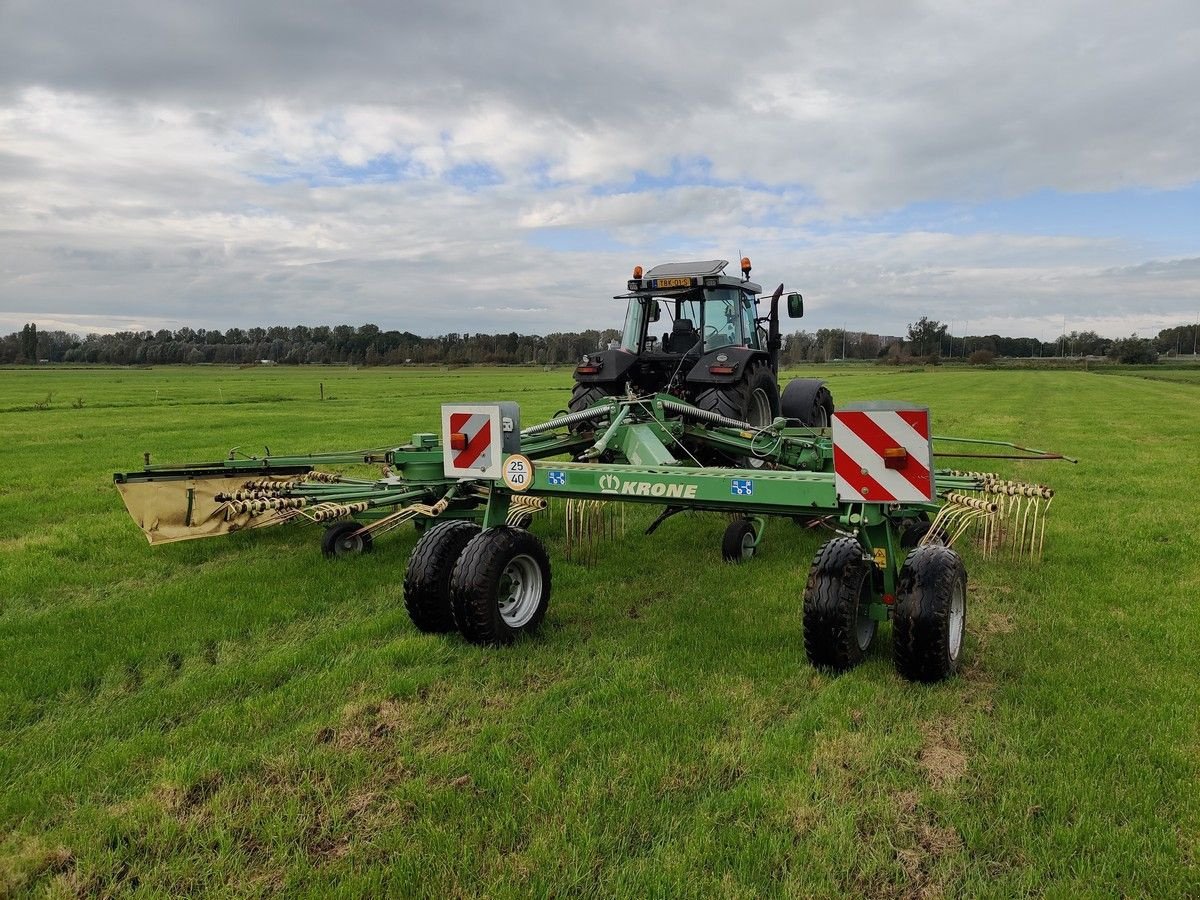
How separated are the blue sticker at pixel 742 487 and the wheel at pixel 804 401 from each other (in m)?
5.07

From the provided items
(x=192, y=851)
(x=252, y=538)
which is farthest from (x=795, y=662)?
(x=252, y=538)

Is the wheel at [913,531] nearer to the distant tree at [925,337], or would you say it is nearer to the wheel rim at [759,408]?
the wheel rim at [759,408]

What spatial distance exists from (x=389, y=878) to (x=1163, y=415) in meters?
25.0

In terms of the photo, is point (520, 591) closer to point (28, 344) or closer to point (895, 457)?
point (895, 457)

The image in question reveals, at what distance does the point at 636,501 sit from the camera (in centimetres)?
453

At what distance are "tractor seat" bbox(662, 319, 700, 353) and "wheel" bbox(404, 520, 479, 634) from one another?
4.93 metres

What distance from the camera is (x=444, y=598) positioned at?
177 inches

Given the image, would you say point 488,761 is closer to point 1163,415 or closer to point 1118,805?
point 1118,805

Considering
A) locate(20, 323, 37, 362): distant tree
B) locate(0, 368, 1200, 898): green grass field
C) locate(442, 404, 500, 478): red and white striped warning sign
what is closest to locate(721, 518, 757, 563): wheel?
locate(0, 368, 1200, 898): green grass field

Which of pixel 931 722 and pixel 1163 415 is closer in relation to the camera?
pixel 931 722

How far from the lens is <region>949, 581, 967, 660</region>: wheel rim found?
401 cm

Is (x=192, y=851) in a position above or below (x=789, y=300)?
below

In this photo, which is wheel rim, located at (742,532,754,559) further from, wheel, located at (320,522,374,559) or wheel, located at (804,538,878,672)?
wheel, located at (320,522,374,559)

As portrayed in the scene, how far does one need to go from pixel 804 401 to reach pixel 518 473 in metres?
5.64
